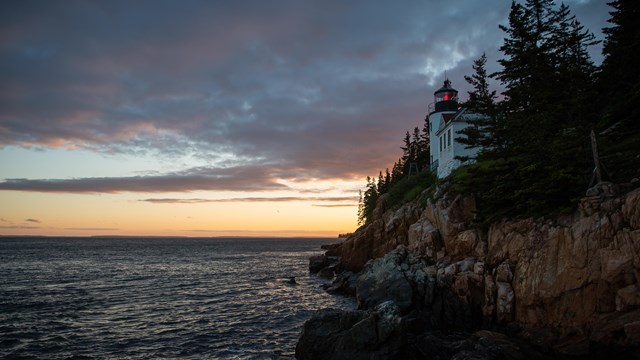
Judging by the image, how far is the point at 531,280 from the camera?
17.7 m

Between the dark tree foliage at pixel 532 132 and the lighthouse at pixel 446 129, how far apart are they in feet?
13.3

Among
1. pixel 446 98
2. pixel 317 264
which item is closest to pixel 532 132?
pixel 446 98

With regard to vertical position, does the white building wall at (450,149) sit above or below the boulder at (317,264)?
above

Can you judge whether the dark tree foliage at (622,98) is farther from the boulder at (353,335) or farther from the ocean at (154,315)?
the ocean at (154,315)

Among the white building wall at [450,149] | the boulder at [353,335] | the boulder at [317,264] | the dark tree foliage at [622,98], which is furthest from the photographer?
the boulder at [317,264]

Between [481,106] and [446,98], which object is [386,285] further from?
[446,98]

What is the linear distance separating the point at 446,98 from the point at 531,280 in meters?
35.8

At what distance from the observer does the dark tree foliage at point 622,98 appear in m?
17.6

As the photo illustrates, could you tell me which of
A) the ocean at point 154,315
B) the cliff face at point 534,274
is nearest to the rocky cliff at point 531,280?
the cliff face at point 534,274

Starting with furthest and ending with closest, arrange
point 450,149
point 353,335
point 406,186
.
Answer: point 406,186 < point 450,149 < point 353,335

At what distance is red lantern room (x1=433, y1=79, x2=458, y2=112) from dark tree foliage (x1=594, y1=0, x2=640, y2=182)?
1948 centimetres

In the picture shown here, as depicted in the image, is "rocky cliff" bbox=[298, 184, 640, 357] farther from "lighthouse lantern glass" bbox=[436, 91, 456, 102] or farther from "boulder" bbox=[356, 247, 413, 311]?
Result: "lighthouse lantern glass" bbox=[436, 91, 456, 102]

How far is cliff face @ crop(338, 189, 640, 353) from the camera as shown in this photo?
14781mm

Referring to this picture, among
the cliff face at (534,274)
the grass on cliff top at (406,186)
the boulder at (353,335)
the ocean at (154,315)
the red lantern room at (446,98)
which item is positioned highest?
the red lantern room at (446,98)
